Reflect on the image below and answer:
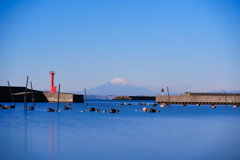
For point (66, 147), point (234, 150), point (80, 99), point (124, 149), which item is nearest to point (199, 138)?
point (234, 150)

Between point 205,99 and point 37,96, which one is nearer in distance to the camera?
point 37,96

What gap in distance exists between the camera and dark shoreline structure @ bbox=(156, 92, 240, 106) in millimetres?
124438

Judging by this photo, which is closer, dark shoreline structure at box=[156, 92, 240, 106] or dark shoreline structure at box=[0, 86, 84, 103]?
dark shoreline structure at box=[0, 86, 84, 103]

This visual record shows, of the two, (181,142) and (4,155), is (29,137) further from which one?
(181,142)

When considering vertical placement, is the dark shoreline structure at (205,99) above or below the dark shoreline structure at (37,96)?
below

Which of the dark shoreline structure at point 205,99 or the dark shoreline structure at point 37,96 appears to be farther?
the dark shoreline structure at point 205,99

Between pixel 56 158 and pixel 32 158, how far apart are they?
1646 mm

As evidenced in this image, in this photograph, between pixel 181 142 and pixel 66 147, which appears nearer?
pixel 66 147

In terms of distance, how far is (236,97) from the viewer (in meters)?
125

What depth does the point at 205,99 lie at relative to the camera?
125562 millimetres

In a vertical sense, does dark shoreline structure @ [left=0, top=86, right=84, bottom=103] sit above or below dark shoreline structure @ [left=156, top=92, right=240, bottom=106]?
above


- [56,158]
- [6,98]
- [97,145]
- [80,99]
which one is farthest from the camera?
[80,99]

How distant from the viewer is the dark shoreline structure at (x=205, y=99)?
124m

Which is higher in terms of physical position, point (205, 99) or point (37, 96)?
point (37, 96)
